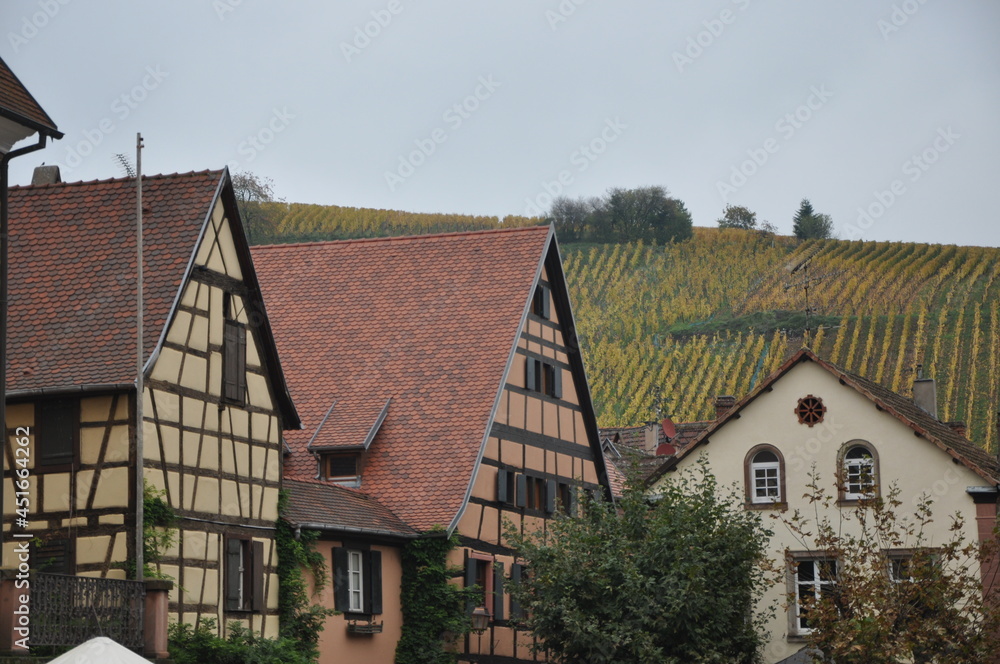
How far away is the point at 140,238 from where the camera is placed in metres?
19.8

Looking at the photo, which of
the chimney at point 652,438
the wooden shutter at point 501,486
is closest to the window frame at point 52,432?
the wooden shutter at point 501,486

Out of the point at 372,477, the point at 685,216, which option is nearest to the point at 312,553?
the point at 372,477

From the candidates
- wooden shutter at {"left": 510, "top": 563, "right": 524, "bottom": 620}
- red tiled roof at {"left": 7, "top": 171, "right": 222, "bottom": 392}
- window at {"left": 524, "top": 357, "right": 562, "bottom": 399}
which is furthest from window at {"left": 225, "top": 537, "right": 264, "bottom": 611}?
window at {"left": 524, "top": 357, "right": 562, "bottom": 399}

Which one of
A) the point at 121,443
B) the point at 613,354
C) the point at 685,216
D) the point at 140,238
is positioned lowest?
the point at 121,443

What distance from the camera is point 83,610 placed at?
17062 mm

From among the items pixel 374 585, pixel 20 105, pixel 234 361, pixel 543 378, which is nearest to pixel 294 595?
pixel 374 585

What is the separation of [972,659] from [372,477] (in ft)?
36.6

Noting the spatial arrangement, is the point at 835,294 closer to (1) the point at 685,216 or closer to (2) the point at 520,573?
(1) the point at 685,216

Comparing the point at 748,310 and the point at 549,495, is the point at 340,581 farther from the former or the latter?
the point at 748,310

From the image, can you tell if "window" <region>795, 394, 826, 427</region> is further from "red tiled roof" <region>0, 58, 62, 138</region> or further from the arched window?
"red tiled roof" <region>0, 58, 62, 138</region>

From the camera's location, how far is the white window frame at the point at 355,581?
25266 millimetres

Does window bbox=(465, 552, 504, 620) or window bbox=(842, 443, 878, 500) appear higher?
window bbox=(842, 443, 878, 500)

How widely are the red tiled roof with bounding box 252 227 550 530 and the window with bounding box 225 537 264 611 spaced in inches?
187

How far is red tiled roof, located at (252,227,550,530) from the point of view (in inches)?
1099
